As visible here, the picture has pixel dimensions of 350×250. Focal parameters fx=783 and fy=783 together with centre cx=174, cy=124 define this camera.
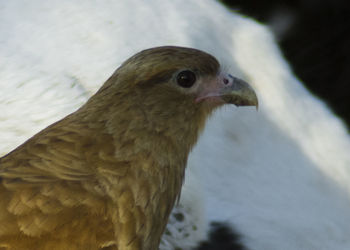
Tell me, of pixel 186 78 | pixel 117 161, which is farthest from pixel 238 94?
pixel 117 161

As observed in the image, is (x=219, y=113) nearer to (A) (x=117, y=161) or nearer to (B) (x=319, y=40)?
(A) (x=117, y=161)

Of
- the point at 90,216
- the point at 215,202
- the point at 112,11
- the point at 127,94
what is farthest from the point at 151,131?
the point at 112,11

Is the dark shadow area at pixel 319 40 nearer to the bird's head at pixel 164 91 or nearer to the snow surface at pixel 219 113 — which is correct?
the snow surface at pixel 219 113

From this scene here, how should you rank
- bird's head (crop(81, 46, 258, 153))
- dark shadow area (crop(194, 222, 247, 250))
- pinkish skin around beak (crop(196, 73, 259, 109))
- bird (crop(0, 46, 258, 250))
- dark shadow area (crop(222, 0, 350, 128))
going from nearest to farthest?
bird (crop(0, 46, 258, 250)), bird's head (crop(81, 46, 258, 153)), pinkish skin around beak (crop(196, 73, 259, 109)), dark shadow area (crop(194, 222, 247, 250)), dark shadow area (crop(222, 0, 350, 128))

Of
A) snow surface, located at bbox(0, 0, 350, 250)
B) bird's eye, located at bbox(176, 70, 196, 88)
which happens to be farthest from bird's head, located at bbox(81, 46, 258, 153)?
snow surface, located at bbox(0, 0, 350, 250)

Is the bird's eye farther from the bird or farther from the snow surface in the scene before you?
the snow surface

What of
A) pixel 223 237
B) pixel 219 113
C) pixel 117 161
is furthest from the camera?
pixel 219 113

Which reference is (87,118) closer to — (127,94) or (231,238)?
(127,94)
